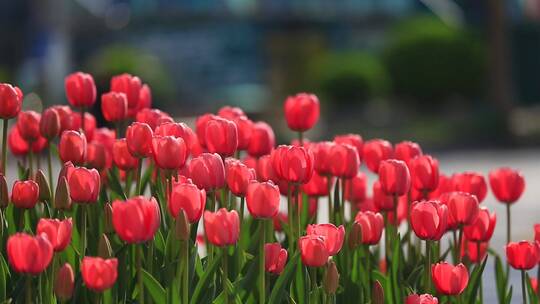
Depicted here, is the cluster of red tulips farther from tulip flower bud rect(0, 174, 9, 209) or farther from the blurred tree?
the blurred tree

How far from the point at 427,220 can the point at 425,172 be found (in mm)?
394

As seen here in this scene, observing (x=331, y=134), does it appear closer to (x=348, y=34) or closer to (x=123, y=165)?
(x=348, y=34)

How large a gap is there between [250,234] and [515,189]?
643 millimetres

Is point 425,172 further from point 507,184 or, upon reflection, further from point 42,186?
point 42,186

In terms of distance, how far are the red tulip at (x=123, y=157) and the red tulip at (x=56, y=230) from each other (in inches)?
23.3

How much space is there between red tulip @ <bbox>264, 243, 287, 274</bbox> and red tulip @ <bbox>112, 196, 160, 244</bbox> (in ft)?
1.16

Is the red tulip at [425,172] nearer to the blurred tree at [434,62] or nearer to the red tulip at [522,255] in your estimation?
the red tulip at [522,255]

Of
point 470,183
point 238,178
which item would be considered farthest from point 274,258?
point 470,183

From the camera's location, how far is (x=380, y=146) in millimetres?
3047

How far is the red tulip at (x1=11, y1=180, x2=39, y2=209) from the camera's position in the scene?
240cm

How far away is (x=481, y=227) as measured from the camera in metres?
2.68

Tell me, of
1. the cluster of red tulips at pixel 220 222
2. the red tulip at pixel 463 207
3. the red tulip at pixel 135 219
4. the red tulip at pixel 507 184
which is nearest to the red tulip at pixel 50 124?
the cluster of red tulips at pixel 220 222

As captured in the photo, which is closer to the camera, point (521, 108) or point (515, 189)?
point (515, 189)

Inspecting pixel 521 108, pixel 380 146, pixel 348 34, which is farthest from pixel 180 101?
pixel 380 146
